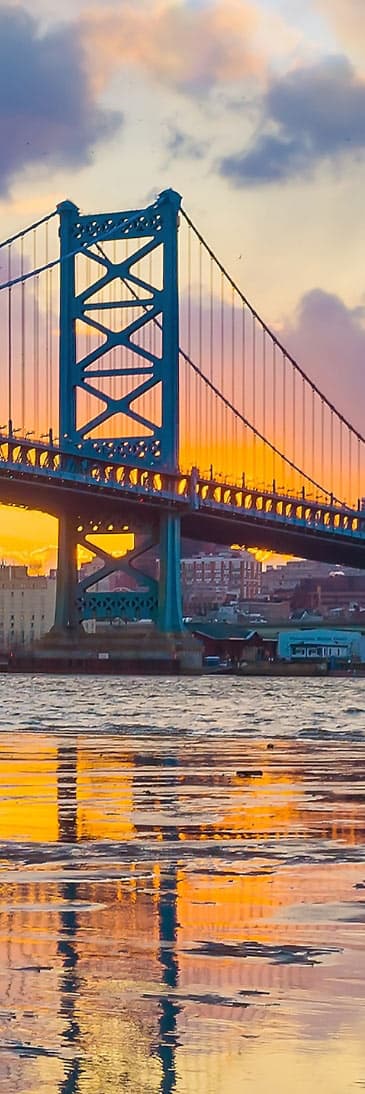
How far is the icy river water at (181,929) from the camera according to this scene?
7281mm

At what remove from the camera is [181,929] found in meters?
10.2

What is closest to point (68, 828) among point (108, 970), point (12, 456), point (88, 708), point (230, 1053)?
point (108, 970)

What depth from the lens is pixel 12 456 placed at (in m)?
84.9

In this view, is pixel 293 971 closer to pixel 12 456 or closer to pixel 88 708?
pixel 88 708

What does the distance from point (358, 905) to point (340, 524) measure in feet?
319

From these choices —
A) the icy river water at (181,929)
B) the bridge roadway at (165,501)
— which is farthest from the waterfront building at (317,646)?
the icy river water at (181,929)

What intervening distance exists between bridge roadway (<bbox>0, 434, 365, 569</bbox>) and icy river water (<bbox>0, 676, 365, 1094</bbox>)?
63257mm

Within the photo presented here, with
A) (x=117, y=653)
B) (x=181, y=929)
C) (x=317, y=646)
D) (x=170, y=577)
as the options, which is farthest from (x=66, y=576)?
(x=181, y=929)

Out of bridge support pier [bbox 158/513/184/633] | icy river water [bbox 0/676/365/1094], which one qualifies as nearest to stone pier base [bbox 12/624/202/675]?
bridge support pier [bbox 158/513/184/633]

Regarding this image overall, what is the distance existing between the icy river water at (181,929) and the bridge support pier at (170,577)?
71.5 metres

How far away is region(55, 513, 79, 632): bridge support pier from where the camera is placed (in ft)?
317

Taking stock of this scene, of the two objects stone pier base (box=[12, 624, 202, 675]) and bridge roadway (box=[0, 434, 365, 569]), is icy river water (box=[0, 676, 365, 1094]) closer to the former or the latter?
bridge roadway (box=[0, 434, 365, 569])

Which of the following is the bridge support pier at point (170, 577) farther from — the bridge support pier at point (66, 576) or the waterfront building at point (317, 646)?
the waterfront building at point (317, 646)

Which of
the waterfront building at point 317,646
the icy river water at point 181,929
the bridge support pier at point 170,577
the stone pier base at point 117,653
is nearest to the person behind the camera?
the icy river water at point 181,929
